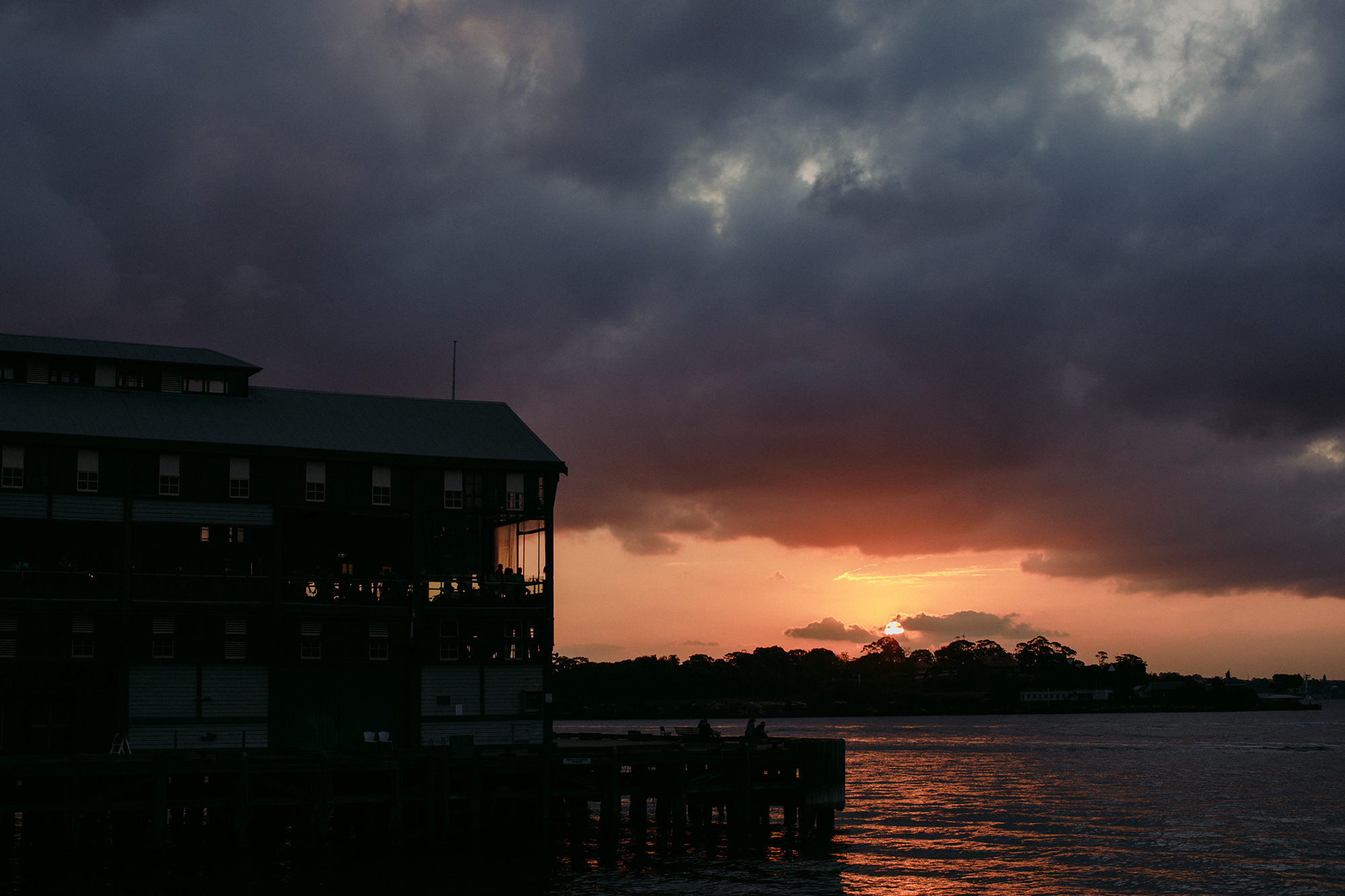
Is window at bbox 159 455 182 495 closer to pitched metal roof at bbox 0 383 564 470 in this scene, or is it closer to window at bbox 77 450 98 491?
pitched metal roof at bbox 0 383 564 470

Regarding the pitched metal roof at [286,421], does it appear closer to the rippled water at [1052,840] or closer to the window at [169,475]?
the window at [169,475]

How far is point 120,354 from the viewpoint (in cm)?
5750

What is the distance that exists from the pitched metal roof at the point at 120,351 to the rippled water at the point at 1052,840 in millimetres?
28244

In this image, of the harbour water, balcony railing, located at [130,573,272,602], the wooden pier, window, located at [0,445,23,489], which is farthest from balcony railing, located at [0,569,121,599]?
the harbour water

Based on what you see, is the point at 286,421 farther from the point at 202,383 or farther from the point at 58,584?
the point at 58,584

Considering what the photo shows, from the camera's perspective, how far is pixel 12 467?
50.2 meters

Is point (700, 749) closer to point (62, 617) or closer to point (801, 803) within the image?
point (801, 803)

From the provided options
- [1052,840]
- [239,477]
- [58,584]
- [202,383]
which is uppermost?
[202,383]

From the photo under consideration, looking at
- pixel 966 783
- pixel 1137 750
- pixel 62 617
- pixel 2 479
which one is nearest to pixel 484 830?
pixel 62 617

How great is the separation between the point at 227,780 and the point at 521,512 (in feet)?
54.1

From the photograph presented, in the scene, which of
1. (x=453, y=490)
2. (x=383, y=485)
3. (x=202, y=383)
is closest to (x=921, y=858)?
(x=453, y=490)

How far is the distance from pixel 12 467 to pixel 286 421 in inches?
439

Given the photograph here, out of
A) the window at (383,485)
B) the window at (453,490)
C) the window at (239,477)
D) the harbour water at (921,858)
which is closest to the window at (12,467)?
the window at (239,477)

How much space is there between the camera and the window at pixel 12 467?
164 feet
